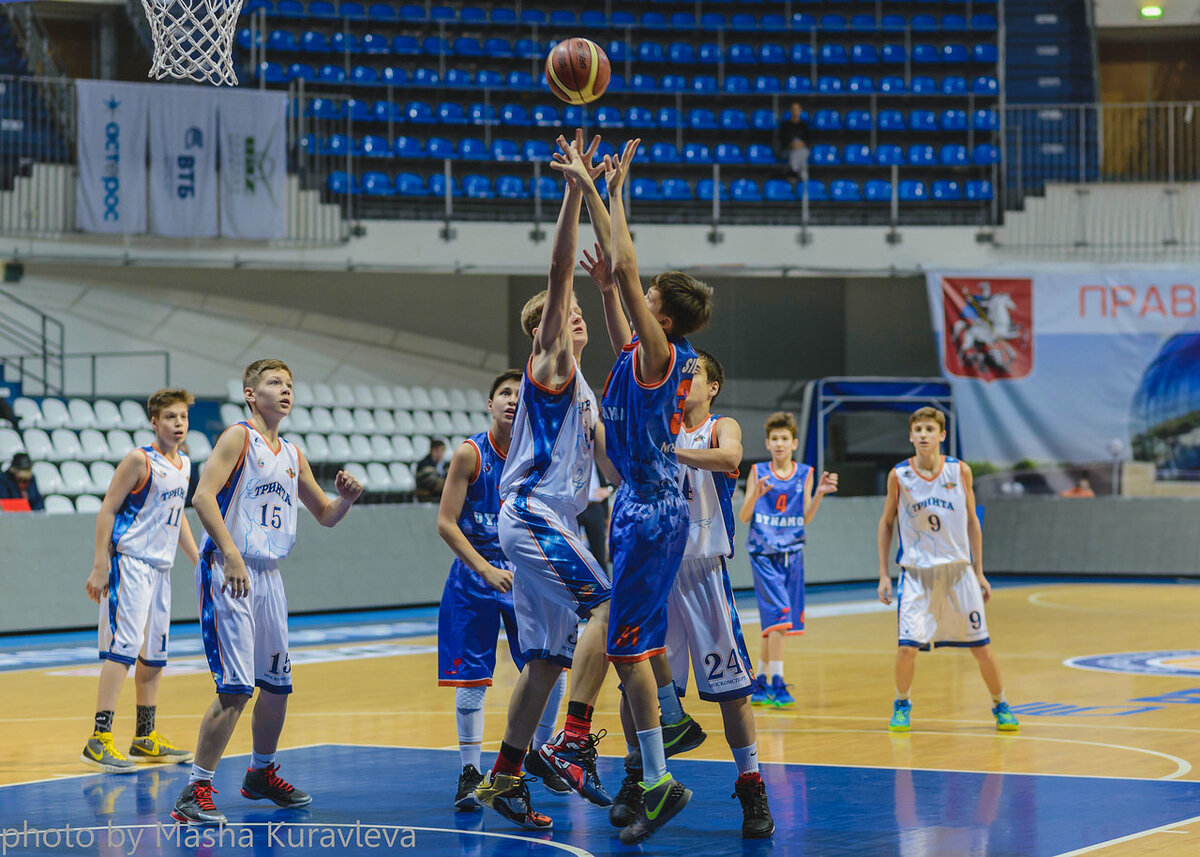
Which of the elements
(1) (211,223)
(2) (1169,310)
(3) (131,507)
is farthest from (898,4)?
(3) (131,507)

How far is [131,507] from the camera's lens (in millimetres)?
7992

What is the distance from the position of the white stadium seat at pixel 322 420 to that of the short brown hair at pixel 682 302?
1545 cm

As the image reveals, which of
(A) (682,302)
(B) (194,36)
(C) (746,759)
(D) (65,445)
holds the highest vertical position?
(B) (194,36)

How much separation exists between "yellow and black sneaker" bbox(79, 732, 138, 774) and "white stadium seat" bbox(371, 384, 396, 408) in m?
14.5

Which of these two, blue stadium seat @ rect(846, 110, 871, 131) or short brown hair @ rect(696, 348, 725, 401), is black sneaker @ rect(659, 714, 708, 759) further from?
blue stadium seat @ rect(846, 110, 871, 131)

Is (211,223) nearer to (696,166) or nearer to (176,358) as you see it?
(176,358)

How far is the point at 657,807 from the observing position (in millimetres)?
5465

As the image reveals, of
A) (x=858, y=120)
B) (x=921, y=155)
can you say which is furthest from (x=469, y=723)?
(x=858, y=120)

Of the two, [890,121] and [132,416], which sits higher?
[890,121]

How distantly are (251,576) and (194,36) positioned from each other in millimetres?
4582

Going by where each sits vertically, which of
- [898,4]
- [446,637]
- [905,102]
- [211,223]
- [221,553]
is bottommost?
[446,637]

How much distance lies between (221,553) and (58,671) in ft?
21.6

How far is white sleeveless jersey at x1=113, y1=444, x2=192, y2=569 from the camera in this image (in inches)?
314

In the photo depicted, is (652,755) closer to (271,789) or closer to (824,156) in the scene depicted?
(271,789)
